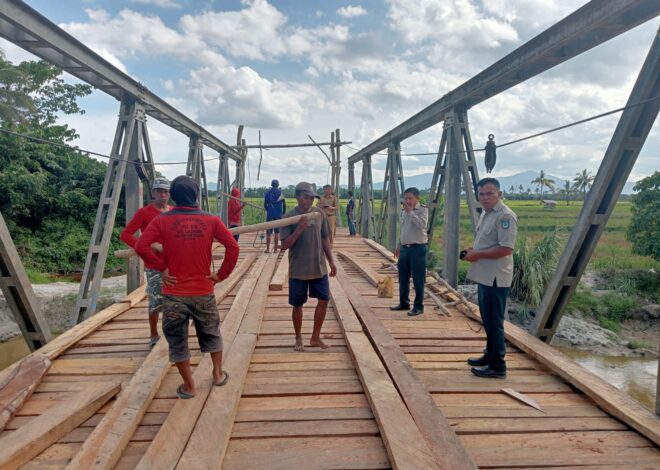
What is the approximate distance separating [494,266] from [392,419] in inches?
60.9

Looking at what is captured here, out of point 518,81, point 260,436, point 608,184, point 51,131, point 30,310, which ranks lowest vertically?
point 260,436

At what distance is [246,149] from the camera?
17922 millimetres

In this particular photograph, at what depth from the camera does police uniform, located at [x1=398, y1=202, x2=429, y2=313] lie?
204 inches

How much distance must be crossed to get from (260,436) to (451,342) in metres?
2.38

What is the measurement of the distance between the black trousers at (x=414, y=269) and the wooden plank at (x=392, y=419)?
1.73 metres

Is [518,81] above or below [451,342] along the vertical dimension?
above

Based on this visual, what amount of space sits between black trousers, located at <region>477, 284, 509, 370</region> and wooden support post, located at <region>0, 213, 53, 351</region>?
408cm

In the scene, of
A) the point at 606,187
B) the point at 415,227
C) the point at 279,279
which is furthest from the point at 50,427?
the point at 606,187

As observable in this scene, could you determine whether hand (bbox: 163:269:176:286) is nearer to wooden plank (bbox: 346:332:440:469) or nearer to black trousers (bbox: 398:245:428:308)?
wooden plank (bbox: 346:332:440:469)

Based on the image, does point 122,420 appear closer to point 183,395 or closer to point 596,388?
point 183,395

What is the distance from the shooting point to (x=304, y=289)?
393 centimetres

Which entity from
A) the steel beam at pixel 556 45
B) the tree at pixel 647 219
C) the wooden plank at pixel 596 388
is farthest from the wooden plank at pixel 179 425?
the tree at pixel 647 219

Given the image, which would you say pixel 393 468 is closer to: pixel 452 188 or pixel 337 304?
pixel 337 304

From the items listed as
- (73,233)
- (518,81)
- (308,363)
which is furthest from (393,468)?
(73,233)
